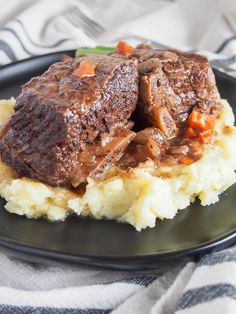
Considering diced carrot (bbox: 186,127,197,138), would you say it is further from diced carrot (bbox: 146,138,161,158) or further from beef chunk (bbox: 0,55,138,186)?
beef chunk (bbox: 0,55,138,186)

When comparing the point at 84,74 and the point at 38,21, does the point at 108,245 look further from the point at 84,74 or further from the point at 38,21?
the point at 38,21

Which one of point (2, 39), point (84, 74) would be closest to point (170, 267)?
point (84, 74)

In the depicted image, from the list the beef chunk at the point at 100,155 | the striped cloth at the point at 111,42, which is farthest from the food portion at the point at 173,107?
the striped cloth at the point at 111,42

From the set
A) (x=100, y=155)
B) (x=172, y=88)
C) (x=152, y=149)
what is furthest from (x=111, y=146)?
(x=172, y=88)

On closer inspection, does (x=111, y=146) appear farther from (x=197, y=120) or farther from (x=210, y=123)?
(x=210, y=123)

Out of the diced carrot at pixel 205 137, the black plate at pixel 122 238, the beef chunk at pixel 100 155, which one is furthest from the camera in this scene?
the diced carrot at pixel 205 137

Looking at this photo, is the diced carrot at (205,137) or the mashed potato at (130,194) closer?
the mashed potato at (130,194)

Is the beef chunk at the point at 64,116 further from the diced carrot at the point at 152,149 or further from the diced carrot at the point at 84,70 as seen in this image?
the diced carrot at the point at 152,149
